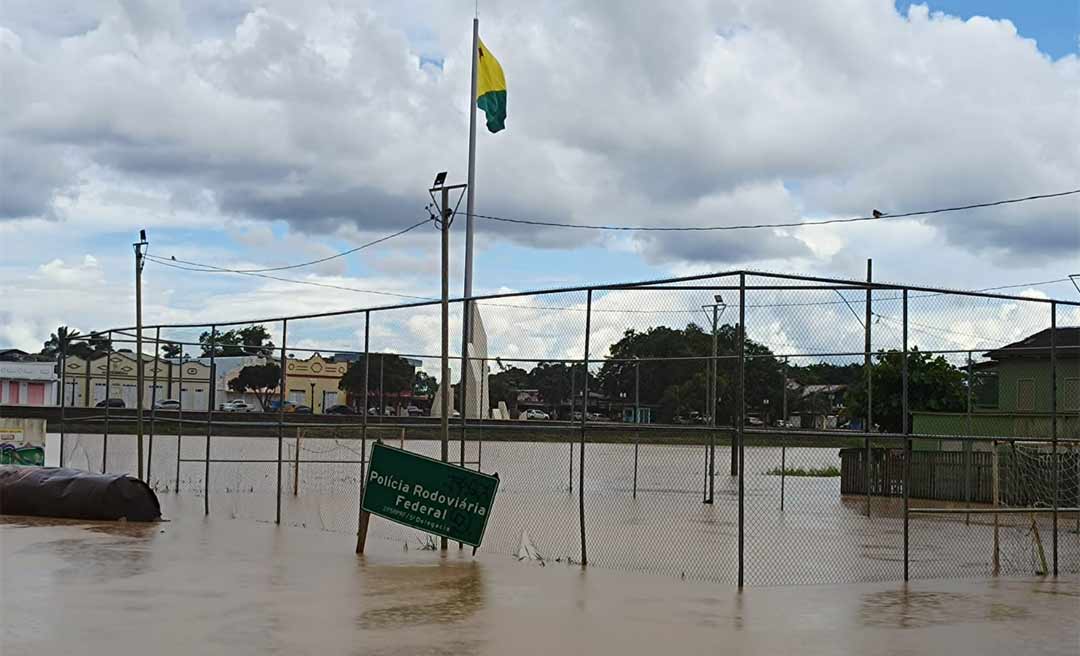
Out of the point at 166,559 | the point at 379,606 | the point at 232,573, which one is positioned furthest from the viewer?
the point at 166,559

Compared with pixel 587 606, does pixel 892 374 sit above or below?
above

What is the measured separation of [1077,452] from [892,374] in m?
8.18

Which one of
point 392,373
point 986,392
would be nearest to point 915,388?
point 986,392

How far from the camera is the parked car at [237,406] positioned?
23606 millimetres

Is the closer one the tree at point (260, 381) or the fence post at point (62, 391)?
the tree at point (260, 381)

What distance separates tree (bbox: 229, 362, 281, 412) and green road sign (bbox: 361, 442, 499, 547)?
8.09 metres

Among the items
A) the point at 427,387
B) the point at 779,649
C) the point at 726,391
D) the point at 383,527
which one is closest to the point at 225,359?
the point at 427,387

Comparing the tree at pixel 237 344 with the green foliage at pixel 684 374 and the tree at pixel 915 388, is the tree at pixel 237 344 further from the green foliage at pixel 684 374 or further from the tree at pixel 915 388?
the tree at pixel 915 388

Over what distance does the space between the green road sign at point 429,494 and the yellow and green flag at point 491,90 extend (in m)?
19.2

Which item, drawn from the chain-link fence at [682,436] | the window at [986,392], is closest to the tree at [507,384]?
the chain-link fence at [682,436]

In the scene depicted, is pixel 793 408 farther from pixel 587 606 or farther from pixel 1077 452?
pixel 587 606

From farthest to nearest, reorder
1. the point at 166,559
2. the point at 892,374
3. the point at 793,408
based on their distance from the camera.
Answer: the point at 892,374, the point at 793,408, the point at 166,559

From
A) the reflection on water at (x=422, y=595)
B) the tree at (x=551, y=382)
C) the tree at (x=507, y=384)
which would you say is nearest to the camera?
the reflection on water at (x=422, y=595)

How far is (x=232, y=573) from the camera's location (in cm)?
1262
